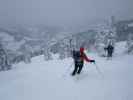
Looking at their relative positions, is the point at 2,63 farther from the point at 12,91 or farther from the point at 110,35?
the point at 110,35

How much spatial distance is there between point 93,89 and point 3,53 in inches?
1202

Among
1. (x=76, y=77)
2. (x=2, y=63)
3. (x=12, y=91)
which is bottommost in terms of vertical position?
(x=2, y=63)

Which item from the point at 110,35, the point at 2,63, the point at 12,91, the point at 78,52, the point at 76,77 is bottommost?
the point at 2,63

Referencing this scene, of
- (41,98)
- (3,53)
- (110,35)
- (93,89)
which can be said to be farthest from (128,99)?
(3,53)

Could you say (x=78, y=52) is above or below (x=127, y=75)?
above

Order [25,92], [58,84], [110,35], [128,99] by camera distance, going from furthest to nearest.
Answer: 1. [110,35]
2. [58,84]
3. [25,92]
4. [128,99]

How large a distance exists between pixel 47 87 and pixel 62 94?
1.42 meters

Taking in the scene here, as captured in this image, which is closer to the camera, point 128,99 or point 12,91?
point 128,99

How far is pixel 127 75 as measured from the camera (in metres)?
8.09

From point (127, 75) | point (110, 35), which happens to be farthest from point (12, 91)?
point (110, 35)

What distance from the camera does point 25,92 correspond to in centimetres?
734

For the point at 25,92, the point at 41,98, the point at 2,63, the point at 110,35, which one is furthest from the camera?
the point at 110,35

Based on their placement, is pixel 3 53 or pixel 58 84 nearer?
pixel 58 84

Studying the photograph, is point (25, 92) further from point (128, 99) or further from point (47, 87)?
point (128, 99)
